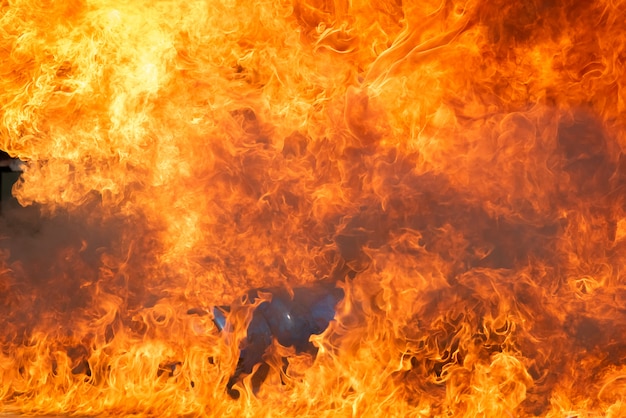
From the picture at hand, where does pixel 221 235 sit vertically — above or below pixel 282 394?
above

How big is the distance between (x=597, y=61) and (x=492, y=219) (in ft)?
4.90

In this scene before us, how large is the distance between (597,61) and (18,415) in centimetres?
537

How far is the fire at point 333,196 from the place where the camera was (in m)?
5.45

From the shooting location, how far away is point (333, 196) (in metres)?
6.09

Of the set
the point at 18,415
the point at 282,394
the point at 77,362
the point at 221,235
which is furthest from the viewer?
the point at 77,362

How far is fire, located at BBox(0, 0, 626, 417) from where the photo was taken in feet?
17.9

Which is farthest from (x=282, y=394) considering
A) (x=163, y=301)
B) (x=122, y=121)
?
(x=122, y=121)

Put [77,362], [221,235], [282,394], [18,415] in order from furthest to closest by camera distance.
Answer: [77,362]
[221,235]
[18,415]
[282,394]

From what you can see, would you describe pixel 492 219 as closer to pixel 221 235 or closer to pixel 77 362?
pixel 221 235

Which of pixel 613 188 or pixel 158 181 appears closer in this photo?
pixel 613 188

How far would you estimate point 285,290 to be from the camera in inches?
269

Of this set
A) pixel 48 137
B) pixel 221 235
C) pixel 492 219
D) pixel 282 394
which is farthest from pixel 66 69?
pixel 492 219

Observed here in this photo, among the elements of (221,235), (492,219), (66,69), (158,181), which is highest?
(66,69)

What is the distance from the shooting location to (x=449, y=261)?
5844mm
